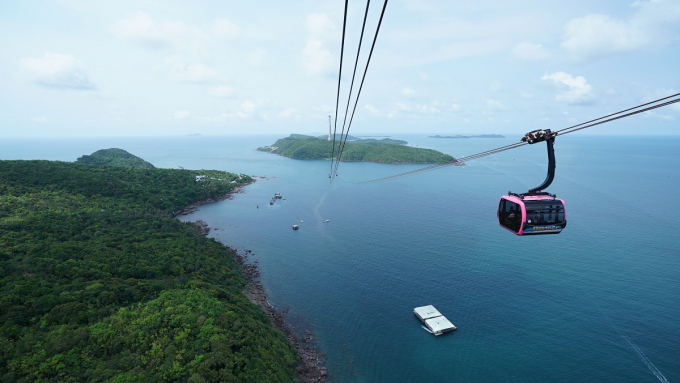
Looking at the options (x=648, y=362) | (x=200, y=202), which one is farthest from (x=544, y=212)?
(x=200, y=202)

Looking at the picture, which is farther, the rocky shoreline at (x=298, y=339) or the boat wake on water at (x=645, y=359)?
the rocky shoreline at (x=298, y=339)

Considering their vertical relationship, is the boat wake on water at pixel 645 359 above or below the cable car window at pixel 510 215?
below

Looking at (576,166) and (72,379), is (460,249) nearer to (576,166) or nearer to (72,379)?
(72,379)

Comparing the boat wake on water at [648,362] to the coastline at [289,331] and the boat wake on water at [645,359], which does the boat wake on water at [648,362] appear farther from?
the coastline at [289,331]

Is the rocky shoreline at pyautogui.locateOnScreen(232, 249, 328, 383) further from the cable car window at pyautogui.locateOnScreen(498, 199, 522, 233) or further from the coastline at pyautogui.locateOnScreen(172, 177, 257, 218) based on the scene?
the coastline at pyautogui.locateOnScreen(172, 177, 257, 218)

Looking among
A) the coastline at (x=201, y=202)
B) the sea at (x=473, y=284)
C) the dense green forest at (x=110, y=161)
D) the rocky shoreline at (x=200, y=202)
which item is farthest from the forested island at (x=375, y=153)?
the rocky shoreline at (x=200, y=202)

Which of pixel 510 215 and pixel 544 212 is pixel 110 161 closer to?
pixel 510 215

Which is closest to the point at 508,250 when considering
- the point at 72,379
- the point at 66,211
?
the point at 72,379
